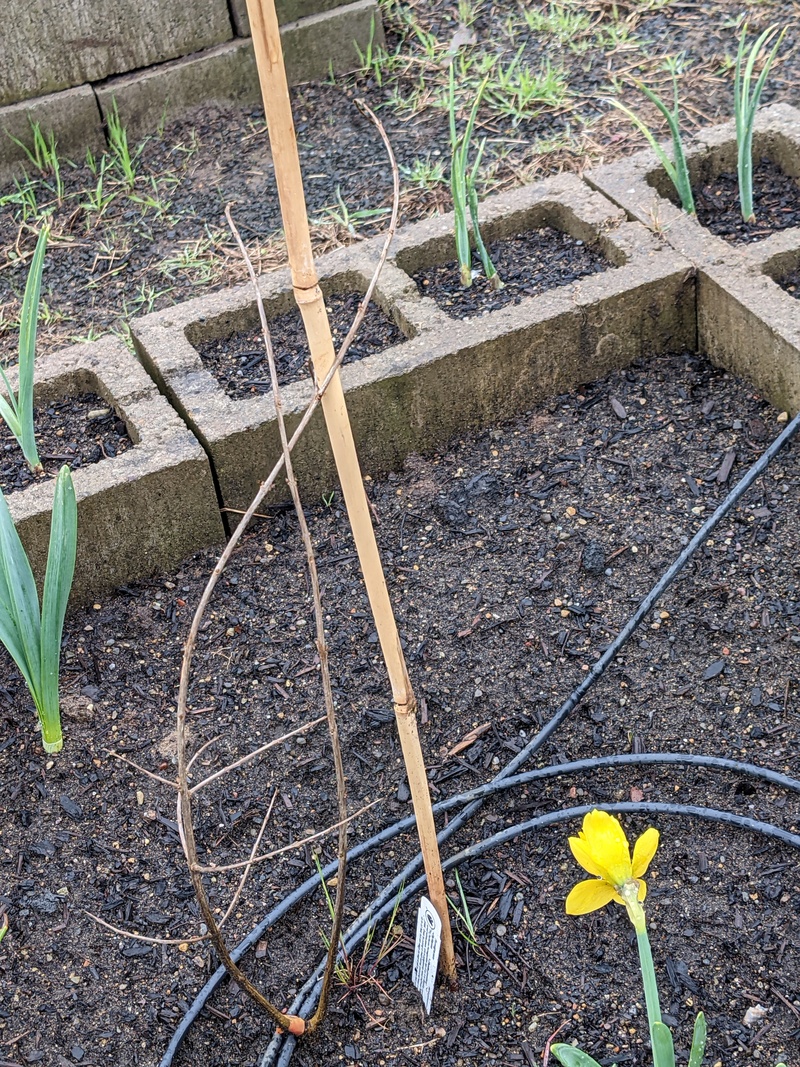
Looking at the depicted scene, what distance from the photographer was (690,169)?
2746mm

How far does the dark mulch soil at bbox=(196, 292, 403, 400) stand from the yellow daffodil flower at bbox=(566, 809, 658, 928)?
1463mm

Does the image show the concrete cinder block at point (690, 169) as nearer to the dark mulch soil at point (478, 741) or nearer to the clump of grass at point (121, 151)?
the dark mulch soil at point (478, 741)

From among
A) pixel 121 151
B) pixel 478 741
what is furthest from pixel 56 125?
pixel 478 741

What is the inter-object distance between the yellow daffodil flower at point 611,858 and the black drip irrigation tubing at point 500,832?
62 centimetres

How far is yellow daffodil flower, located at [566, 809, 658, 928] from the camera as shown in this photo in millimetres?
1052

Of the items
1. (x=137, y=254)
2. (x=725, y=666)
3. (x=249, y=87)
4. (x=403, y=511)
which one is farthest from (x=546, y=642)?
(x=249, y=87)

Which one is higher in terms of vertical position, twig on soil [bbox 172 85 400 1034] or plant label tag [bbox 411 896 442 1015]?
twig on soil [bbox 172 85 400 1034]

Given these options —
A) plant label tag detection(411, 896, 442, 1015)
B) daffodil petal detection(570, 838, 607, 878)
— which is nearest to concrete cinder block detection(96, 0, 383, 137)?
plant label tag detection(411, 896, 442, 1015)

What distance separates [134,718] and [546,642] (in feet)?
2.49

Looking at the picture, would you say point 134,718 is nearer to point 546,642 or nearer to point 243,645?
point 243,645

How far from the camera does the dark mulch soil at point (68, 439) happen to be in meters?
2.24

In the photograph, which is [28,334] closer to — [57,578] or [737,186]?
→ [57,578]

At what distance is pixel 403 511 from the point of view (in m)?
2.30

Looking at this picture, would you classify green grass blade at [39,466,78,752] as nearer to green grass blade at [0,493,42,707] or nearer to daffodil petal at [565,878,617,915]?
green grass blade at [0,493,42,707]
